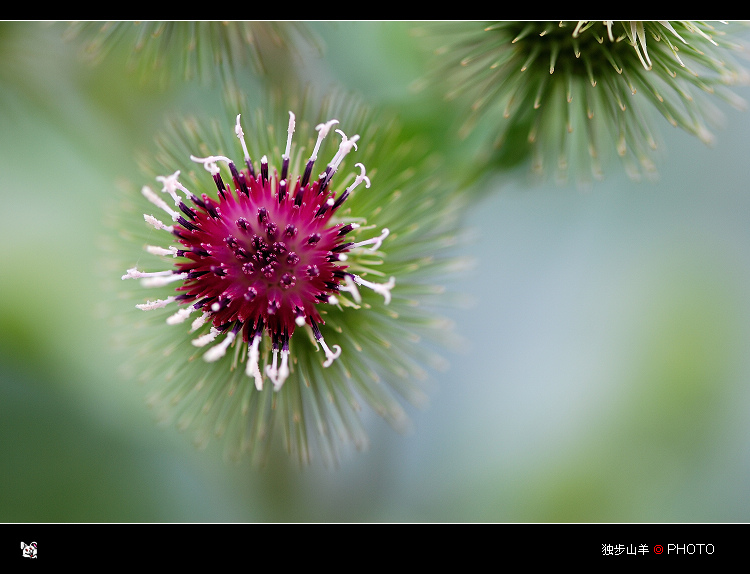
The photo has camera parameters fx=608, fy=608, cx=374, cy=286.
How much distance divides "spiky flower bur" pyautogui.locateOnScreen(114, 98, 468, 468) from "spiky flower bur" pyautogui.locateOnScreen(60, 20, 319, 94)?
17 centimetres

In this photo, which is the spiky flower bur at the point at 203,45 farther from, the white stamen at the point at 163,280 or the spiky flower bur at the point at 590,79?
the white stamen at the point at 163,280

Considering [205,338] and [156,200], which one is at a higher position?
[156,200]

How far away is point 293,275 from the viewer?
4.08 ft

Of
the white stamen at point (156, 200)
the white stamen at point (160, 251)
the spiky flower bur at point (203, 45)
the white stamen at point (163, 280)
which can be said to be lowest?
the white stamen at point (163, 280)

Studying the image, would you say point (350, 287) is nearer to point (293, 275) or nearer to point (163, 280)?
point (293, 275)

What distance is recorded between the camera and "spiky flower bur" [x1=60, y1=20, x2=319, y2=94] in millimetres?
1391

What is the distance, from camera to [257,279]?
1230 millimetres

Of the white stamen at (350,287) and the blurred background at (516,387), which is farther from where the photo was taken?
the blurred background at (516,387)
